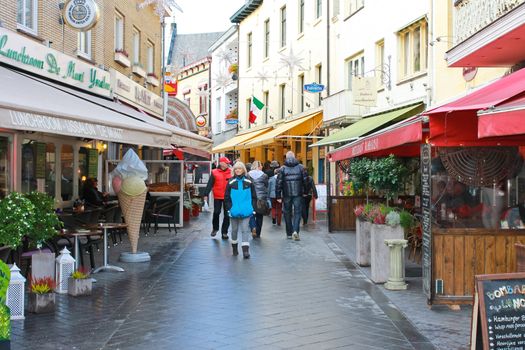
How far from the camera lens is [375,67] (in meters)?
19.6

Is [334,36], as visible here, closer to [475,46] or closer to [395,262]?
[475,46]

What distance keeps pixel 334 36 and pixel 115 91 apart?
33.9 ft

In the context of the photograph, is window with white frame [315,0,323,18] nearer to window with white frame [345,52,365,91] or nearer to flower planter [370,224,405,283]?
window with white frame [345,52,365,91]

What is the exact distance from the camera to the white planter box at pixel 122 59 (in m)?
18.2

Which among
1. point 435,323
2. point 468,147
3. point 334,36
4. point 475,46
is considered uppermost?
point 334,36

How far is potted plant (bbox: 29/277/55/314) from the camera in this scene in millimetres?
6848

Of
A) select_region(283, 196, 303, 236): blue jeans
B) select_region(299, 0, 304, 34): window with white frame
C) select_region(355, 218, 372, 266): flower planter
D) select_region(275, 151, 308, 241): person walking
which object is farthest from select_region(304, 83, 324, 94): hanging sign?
select_region(355, 218, 372, 266): flower planter

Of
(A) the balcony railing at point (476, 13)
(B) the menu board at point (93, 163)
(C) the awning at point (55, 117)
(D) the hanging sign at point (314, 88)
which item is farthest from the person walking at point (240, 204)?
(D) the hanging sign at point (314, 88)

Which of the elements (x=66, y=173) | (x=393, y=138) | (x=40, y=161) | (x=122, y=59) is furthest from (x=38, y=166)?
(x=393, y=138)

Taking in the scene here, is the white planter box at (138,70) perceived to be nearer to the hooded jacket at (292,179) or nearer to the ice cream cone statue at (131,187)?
the hooded jacket at (292,179)

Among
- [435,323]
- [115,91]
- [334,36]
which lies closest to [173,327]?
[435,323]

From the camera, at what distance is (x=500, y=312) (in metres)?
4.42

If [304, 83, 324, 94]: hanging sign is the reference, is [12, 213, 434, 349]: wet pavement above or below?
below

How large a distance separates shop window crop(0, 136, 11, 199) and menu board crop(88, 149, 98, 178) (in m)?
4.38
